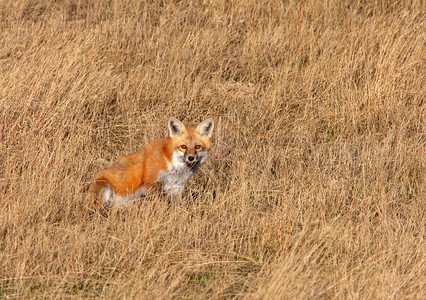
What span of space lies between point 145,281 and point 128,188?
1.82 meters

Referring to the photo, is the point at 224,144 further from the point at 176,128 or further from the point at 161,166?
the point at 161,166

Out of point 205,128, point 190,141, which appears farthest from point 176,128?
point 205,128

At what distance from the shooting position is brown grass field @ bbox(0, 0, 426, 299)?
4.67 metres

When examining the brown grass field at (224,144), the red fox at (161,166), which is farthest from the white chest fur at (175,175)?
the brown grass field at (224,144)

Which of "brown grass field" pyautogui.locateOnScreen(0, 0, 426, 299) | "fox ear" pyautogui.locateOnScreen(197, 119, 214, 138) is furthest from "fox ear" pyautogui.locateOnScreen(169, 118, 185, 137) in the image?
"brown grass field" pyautogui.locateOnScreen(0, 0, 426, 299)

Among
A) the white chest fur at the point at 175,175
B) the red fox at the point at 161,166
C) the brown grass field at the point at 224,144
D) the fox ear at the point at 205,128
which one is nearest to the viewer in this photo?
the brown grass field at the point at 224,144

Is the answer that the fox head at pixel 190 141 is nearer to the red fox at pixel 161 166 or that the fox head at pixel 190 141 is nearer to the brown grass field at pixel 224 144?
the red fox at pixel 161 166

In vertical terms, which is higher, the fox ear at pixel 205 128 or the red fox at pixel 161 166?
the fox ear at pixel 205 128

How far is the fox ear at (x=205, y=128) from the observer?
643 centimetres

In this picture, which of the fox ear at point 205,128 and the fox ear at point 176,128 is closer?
the fox ear at point 176,128

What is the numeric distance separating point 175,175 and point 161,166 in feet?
0.65

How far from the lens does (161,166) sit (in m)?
6.26

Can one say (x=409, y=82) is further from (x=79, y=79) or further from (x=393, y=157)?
(x=79, y=79)

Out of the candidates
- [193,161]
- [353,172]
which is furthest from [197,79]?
[353,172]
